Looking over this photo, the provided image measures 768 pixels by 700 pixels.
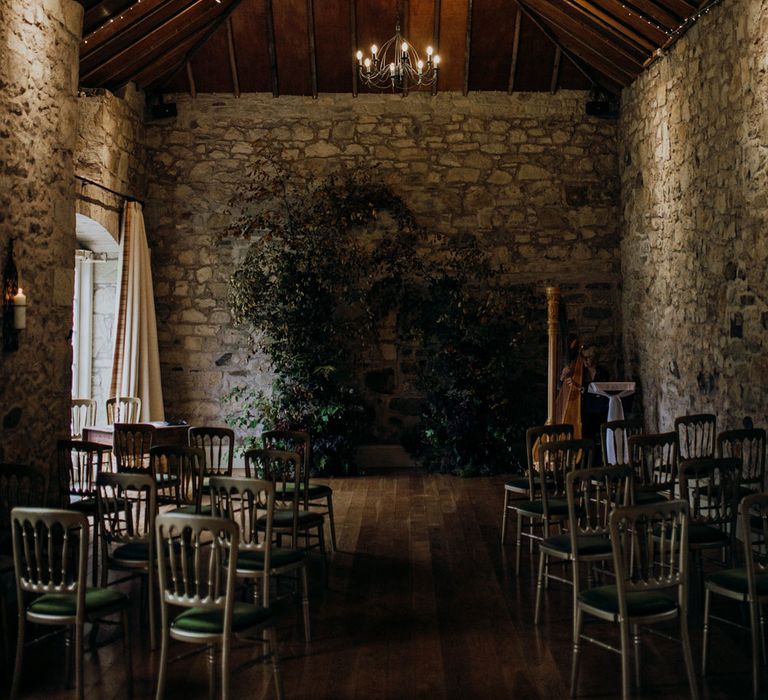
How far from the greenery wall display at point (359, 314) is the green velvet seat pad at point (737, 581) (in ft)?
16.7

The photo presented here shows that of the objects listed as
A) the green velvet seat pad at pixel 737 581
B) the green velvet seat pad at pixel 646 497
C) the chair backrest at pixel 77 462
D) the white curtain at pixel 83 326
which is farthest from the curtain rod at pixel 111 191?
the green velvet seat pad at pixel 737 581

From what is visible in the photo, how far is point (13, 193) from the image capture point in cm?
523

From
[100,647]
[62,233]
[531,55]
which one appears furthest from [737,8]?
[100,647]

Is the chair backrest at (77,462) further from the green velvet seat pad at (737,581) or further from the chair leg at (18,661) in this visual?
the green velvet seat pad at (737,581)

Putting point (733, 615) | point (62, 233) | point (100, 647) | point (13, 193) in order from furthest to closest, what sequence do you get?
point (62, 233), point (13, 193), point (733, 615), point (100, 647)

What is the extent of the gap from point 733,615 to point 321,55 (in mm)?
7170

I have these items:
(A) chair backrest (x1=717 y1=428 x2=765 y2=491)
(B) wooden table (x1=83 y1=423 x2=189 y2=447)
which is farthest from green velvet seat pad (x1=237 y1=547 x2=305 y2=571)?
(B) wooden table (x1=83 y1=423 x2=189 y2=447)

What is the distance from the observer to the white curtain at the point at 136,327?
28.9 ft

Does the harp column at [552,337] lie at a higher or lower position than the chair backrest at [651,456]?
higher

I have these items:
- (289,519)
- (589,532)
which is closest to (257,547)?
(289,519)

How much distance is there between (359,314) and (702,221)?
3973mm

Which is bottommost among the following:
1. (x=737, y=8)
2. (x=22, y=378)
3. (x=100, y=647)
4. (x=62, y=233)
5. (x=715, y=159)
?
(x=100, y=647)

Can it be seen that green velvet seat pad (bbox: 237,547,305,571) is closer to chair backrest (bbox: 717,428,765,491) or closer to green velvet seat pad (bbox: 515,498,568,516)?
green velvet seat pad (bbox: 515,498,568,516)

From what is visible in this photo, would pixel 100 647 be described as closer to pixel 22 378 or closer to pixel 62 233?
pixel 22 378
